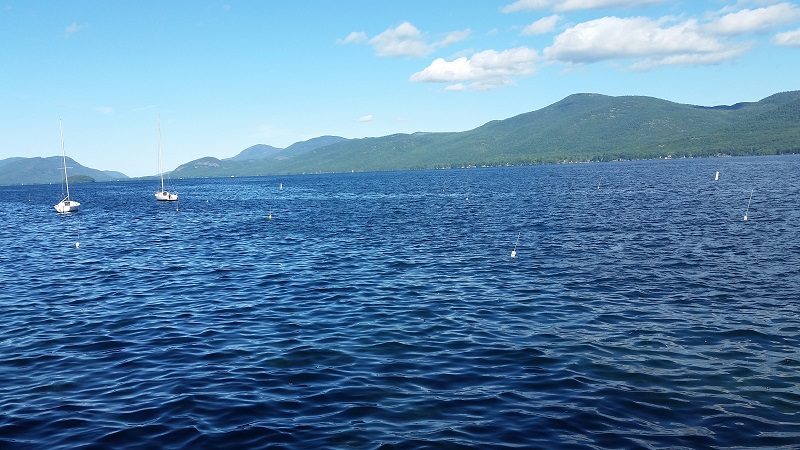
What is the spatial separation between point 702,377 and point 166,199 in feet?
419

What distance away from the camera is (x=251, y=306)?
93.1 feet

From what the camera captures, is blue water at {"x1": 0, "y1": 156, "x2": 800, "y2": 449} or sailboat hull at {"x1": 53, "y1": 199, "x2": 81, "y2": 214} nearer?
blue water at {"x1": 0, "y1": 156, "x2": 800, "y2": 449}

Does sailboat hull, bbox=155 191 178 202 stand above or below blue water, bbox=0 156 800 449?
above

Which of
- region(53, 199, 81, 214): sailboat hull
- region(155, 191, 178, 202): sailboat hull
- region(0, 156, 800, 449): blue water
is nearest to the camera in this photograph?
region(0, 156, 800, 449): blue water

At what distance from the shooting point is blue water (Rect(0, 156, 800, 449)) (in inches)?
574

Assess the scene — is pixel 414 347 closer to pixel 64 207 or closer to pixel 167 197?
pixel 64 207

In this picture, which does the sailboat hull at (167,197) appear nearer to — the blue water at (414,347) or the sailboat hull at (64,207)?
the sailboat hull at (64,207)

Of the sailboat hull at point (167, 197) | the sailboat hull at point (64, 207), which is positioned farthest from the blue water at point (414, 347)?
the sailboat hull at point (167, 197)

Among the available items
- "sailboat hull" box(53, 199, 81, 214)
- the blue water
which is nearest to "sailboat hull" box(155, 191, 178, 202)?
"sailboat hull" box(53, 199, 81, 214)

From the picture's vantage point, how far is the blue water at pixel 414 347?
14.6 m

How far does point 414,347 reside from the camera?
839 inches

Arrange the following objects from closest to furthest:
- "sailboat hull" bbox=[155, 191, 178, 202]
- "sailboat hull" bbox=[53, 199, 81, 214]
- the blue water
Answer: the blue water, "sailboat hull" bbox=[53, 199, 81, 214], "sailboat hull" bbox=[155, 191, 178, 202]

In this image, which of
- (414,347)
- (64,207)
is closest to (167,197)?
(64,207)

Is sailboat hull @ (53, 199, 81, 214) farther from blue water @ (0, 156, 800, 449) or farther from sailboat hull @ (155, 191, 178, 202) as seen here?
blue water @ (0, 156, 800, 449)
